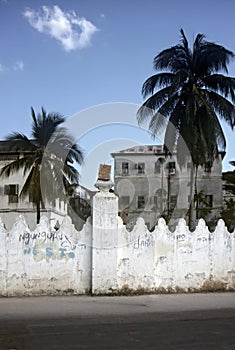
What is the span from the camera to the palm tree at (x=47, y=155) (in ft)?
90.7

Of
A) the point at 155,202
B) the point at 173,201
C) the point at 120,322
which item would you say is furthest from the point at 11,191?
the point at 120,322

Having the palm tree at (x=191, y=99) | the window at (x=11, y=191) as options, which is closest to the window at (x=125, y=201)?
the window at (x=11, y=191)

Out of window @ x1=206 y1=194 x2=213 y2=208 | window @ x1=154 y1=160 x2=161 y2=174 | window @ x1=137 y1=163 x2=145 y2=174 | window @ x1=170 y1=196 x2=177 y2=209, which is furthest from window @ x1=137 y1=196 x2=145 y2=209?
window @ x1=206 y1=194 x2=213 y2=208

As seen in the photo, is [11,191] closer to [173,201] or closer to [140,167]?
[140,167]

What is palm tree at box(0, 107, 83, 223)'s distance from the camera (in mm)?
27656

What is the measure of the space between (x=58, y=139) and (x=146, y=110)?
21.6 feet

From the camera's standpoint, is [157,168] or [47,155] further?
[157,168]

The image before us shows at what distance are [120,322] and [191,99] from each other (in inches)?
694

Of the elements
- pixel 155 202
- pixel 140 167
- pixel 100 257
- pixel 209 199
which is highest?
pixel 140 167

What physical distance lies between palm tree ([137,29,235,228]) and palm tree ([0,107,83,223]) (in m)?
6.08

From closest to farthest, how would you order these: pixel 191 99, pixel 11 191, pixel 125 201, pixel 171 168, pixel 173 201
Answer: pixel 191 99 → pixel 11 191 → pixel 125 201 → pixel 173 201 → pixel 171 168

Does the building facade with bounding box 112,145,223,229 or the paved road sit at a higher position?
the building facade with bounding box 112,145,223,229

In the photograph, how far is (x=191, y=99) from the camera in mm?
24156

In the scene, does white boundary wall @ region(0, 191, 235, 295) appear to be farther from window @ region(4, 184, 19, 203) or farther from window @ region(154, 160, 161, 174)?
window @ region(154, 160, 161, 174)
